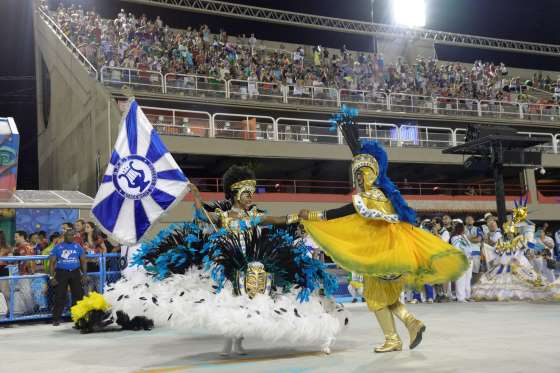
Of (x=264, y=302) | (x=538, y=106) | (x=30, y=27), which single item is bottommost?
(x=264, y=302)

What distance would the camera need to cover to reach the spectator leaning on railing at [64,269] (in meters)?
10.6

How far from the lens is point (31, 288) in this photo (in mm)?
10891

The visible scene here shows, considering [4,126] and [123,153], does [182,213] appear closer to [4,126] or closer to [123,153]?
[4,126]

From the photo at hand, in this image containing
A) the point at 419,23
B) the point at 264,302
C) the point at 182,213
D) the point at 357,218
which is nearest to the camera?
the point at 264,302

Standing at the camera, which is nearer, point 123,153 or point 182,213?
point 123,153

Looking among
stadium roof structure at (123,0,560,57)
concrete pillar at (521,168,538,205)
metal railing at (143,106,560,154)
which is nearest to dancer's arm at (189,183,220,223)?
metal railing at (143,106,560,154)

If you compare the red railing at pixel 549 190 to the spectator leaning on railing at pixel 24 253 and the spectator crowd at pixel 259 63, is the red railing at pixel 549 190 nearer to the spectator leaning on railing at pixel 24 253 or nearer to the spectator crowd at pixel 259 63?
the spectator crowd at pixel 259 63

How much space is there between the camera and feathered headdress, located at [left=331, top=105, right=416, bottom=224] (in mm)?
6168

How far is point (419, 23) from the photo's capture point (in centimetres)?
3453

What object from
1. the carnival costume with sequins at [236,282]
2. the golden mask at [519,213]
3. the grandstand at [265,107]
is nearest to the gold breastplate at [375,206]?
the carnival costume with sequins at [236,282]

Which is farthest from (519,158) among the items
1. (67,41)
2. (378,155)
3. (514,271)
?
(67,41)

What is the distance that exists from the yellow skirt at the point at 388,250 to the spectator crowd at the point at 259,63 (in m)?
18.7

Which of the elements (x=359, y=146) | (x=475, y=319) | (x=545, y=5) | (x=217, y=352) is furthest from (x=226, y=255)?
(x=545, y=5)

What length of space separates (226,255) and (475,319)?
16.1 feet
